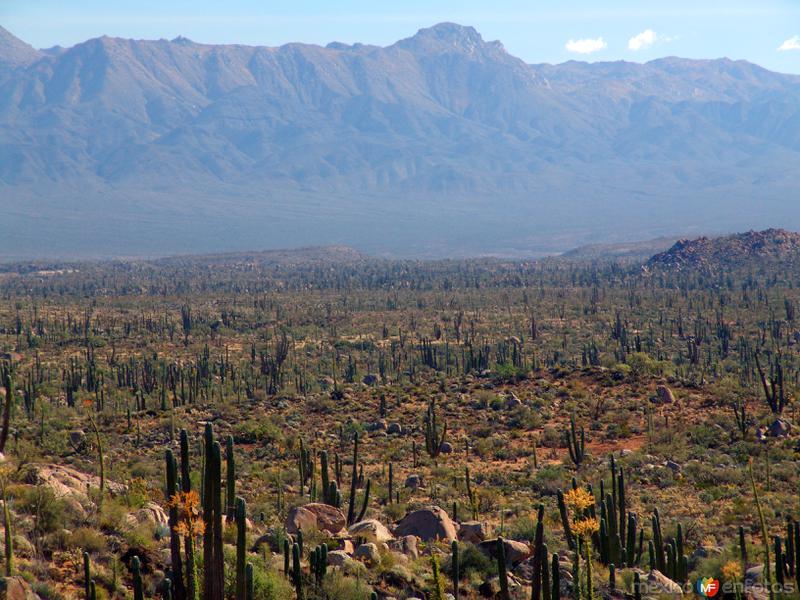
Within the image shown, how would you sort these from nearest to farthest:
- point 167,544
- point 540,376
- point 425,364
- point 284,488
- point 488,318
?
point 167,544 → point 284,488 → point 540,376 → point 425,364 → point 488,318

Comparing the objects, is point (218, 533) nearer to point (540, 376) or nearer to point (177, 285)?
point (540, 376)

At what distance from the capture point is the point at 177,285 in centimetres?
12044

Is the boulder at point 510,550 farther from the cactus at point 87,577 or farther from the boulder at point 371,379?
the boulder at point 371,379

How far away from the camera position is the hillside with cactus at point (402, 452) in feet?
50.5

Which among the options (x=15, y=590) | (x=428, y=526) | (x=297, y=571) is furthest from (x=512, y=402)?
(x=15, y=590)

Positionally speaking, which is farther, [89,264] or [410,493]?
[89,264]

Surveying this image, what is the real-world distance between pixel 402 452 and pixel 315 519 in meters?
13.3

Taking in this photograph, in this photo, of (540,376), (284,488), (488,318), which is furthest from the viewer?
(488,318)

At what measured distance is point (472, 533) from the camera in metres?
19.9

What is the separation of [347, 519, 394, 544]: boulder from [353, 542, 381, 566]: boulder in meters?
0.94

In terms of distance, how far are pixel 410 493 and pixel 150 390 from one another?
20.6m

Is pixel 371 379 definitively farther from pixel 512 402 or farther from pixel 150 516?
pixel 150 516

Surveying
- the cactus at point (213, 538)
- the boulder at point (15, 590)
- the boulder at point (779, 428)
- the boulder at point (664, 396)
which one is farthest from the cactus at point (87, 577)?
the boulder at point (664, 396)

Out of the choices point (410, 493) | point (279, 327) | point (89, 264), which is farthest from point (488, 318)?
point (89, 264)
